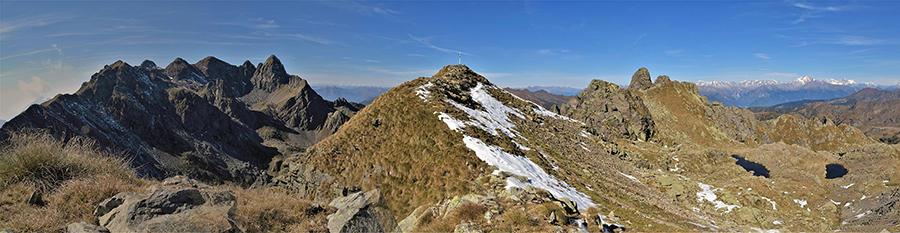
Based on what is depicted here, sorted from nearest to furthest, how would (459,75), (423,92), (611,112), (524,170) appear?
1. (524,170)
2. (423,92)
3. (459,75)
4. (611,112)

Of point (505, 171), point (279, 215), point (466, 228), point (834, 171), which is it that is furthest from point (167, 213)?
point (834, 171)

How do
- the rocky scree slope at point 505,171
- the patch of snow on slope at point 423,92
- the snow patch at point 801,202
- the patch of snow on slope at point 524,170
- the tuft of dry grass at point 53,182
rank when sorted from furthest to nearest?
the snow patch at point 801,202 → the patch of snow on slope at point 423,92 → the patch of snow on slope at point 524,170 → the rocky scree slope at point 505,171 → the tuft of dry grass at point 53,182

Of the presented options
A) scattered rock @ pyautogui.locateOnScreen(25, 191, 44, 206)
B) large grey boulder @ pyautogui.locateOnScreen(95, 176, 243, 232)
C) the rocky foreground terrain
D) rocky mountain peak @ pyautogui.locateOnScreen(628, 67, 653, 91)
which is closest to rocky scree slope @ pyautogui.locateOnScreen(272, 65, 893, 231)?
the rocky foreground terrain

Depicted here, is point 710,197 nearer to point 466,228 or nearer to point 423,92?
point 423,92

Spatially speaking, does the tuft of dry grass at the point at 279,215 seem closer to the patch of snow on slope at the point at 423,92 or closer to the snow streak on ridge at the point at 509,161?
the snow streak on ridge at the point at 509,161

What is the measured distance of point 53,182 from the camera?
932cm

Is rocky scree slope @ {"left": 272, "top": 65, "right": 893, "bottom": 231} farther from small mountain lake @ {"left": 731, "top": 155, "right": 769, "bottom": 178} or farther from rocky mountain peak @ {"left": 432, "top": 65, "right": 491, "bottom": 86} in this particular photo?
small mountain lake @ {"left": 731, "top": 155, "right": 769, "bottom": 178}

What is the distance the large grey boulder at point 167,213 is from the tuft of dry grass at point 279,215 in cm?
53

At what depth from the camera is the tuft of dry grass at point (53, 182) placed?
7391 mm

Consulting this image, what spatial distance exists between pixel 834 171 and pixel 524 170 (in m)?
63.7

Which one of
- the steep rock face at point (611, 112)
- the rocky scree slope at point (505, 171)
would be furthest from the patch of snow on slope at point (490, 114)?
the steep rock face at point (611, 112)

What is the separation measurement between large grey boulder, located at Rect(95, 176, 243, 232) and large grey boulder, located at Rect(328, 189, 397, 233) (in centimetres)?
253

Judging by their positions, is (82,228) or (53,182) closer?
(82,228)

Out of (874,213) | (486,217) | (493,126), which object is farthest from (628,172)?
(486,217)
